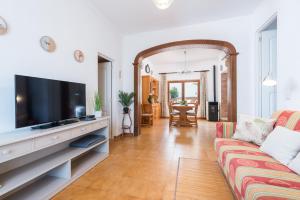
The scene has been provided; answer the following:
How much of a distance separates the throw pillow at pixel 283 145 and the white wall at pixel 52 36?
2.84m

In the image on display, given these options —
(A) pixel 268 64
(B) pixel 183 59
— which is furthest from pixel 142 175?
(B) pixel 183 59

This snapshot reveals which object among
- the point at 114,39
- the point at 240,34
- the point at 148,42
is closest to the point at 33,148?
Answer: the point at 114,39

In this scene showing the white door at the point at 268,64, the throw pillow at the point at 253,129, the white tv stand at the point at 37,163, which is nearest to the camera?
the white tv stand at the point at 37,163

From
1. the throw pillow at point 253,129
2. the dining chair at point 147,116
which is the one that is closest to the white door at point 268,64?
the throw pillow at point 253,129

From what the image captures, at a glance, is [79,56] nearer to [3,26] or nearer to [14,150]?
[3,26]

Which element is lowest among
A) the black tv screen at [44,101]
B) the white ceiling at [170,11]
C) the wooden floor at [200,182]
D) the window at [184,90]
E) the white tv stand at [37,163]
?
the wooden floor at [200,182]

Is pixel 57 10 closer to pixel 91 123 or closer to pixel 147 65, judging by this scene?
pixel 91 123

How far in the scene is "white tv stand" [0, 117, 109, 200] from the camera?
132 centimetres

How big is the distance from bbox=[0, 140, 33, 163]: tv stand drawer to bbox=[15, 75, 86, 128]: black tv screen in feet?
0.96

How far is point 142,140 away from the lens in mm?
3785

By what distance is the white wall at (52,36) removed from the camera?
1623 mm

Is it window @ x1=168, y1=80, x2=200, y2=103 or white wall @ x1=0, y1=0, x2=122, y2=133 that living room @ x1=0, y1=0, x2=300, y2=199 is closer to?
white wall @ x1=0, y1=0, x2=122, y2=133

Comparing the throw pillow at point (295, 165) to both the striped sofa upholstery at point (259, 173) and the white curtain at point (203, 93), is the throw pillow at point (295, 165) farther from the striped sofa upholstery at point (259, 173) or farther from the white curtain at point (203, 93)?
the white curtain at point (203, 93)

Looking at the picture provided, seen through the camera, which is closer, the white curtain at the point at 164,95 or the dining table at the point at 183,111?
the dining table at the point at 183,111
